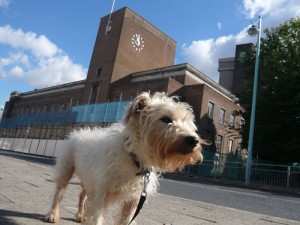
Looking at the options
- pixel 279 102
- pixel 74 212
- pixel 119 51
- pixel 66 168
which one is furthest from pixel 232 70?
pixel 66 168

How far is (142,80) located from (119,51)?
22.4 feet

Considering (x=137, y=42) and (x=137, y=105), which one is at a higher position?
(x=137, y=42)

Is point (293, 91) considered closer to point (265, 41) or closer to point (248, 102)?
point (248, 102)

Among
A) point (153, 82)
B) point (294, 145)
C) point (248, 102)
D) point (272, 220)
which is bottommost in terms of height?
point (272, 220)

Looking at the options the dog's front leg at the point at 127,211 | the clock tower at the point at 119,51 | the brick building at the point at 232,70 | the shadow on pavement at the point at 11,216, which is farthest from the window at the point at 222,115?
A: the dog's front leg at the point at 127,211

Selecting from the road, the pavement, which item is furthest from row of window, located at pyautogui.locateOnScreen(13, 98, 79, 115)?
the pavement

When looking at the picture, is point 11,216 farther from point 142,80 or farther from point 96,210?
point 142,80

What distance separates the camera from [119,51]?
53.0 m

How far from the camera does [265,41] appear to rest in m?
33.0

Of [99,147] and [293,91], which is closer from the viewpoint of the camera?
[99,147]

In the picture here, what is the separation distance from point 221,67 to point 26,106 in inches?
1732

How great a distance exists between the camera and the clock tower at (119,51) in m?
52.7

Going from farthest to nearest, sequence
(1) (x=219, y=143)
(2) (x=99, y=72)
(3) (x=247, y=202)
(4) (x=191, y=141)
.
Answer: (2) (x=99, y=72)
(1) (x=219, y=143)
(3) (x=247, y=202)
(4) (x=191, y=141)

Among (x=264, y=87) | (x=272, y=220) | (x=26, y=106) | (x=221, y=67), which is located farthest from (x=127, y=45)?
(x=272, y=220)
